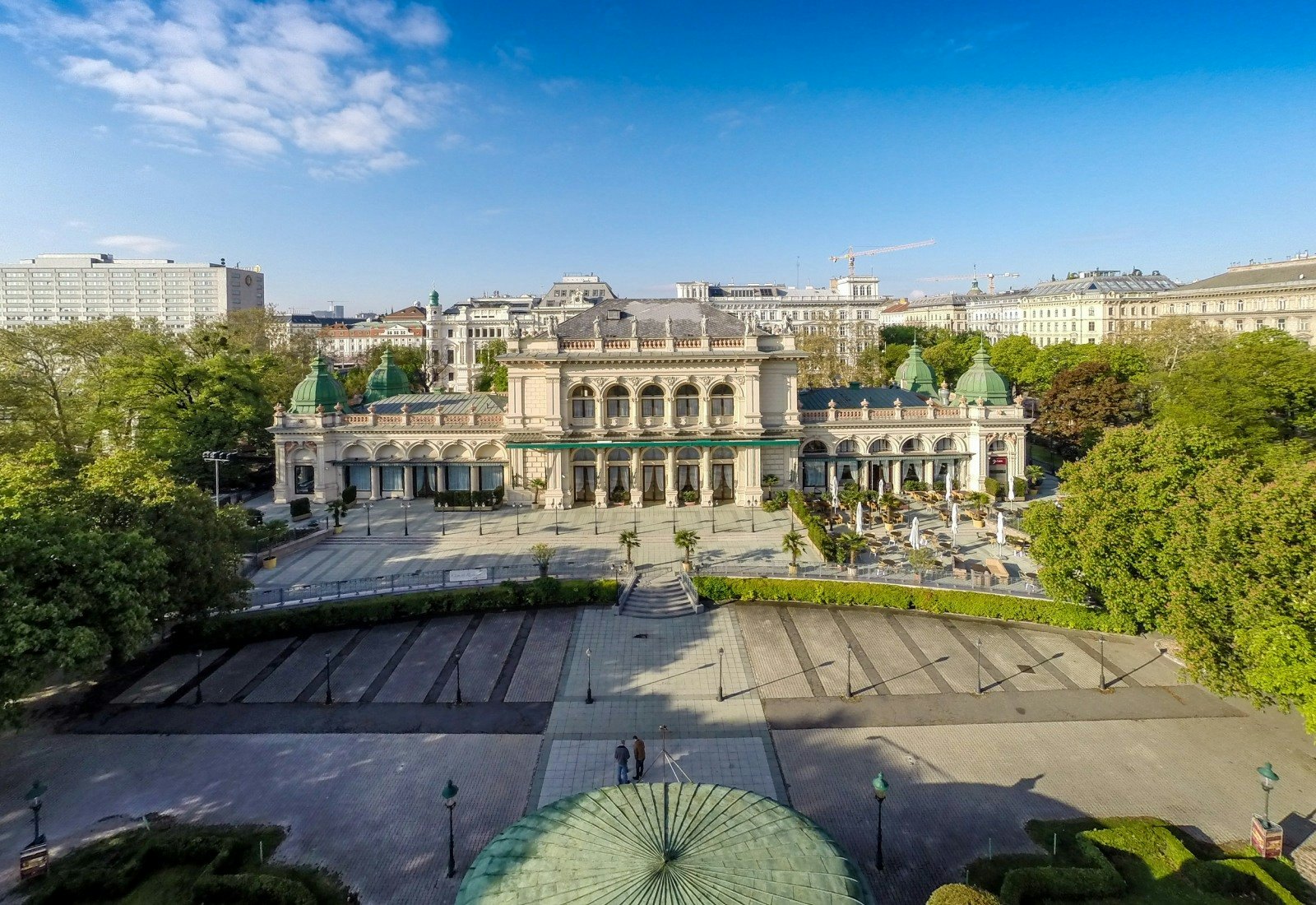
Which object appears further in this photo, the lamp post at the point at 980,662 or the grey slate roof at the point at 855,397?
the grey slate roof at the point at 855,397

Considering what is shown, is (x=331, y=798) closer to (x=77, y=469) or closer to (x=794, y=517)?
(x=77, y=469)

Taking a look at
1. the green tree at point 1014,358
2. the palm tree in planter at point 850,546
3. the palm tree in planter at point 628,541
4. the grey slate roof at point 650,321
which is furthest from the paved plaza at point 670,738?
the green tree at point 1014,358

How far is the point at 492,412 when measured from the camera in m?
53.7

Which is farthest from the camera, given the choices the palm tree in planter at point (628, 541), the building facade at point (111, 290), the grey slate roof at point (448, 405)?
the building facade at point (111, 290)

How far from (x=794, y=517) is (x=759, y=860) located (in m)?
35.9

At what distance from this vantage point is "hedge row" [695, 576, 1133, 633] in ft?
97.0

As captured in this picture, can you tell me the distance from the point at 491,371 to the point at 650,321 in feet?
192

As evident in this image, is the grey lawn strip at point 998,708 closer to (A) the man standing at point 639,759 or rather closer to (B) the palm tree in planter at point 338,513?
(A) the man standing at point 639,759

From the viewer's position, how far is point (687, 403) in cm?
5022

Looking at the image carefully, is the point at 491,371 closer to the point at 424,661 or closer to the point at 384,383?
the point at 384,383

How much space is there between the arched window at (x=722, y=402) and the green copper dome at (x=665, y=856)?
1511 inches

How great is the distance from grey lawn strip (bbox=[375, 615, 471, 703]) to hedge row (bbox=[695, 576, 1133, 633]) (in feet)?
36.8

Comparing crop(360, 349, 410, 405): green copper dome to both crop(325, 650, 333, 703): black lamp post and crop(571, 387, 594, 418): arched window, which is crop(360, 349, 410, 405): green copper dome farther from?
crop(325, 650, 333, 703): black lamp post

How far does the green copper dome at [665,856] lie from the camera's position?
10266 mm
